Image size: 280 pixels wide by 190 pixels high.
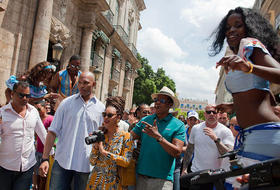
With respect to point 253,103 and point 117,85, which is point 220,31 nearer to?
point 253,103

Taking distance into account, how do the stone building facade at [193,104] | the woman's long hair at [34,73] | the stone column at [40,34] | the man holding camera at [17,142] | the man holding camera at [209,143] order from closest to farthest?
the man holding camera at [17,142], the man holding camera at [209,143], the woman's long hair at [34,73], the stone column at [40,34], the stone building facade at [193,104]

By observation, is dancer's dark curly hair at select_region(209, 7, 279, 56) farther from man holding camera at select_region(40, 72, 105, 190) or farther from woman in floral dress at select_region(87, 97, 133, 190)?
man holding camera at select_region(40, 72, 105, 190)

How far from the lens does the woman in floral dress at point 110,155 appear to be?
2998 mm

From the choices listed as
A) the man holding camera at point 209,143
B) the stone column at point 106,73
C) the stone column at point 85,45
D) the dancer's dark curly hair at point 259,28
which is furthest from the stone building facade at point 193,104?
the dancer's dark curly hair at point 259,28

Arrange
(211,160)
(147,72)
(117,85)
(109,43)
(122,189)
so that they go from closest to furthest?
(122,189)
(211,160)
(109,43)
(117,85)
(147,72)

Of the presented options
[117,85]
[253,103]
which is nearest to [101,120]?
[253,103]

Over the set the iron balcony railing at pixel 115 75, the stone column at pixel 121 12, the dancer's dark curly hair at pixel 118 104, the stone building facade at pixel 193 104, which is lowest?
the dancer's dark curly hair at pixel 118 104

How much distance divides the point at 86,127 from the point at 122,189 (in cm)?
102

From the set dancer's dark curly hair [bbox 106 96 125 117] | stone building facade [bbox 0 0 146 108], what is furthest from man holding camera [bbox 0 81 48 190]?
stone building facade [bbox 0 0 146 108]

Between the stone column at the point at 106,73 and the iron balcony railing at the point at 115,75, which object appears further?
the iron balcony railing at the point at 115,75

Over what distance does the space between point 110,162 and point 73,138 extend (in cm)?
68

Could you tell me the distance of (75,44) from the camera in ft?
45.0

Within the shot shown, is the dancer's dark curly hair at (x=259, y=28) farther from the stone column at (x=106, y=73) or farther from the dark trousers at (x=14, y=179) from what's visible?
the stone column at (x=106, y=73)

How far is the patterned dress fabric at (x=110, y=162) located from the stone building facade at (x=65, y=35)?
690 cm
